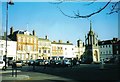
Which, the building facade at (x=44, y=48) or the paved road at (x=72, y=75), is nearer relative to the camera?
the paved road at (x=72, y=75)

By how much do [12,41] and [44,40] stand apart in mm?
11484

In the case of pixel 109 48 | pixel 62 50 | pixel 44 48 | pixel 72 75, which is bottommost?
pixel 72 75

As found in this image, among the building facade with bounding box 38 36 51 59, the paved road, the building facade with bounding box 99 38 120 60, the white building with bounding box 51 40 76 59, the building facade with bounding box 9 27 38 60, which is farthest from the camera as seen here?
the building facade with bounding box 99 38 120 60

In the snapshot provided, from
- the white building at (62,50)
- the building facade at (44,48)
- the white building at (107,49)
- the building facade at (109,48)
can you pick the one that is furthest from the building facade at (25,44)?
the white building at (107,49)

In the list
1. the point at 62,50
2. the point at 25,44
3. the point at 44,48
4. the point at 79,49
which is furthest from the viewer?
the point at 79,49

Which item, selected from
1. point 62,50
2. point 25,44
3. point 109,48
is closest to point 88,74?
point 25,44

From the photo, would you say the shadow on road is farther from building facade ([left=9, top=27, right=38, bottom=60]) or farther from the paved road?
building facade ([left=9, top=27, right=38, bottom=60])

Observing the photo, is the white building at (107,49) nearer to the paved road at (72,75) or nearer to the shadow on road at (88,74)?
the shadow on road at (88,74)

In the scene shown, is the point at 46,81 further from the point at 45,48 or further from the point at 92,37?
the point at 45,48

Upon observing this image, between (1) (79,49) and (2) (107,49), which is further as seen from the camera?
(2) (107,49)

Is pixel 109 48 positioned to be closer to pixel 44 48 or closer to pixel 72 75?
pixel 44 48

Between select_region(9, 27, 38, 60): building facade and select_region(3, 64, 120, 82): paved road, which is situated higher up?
select_region(9, 27, 38, 60): building facade

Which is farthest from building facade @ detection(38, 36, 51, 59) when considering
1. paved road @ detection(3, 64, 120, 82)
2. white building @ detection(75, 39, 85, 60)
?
paved road @ detection(3, 64, 120, 82)

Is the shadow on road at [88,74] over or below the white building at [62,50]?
below
